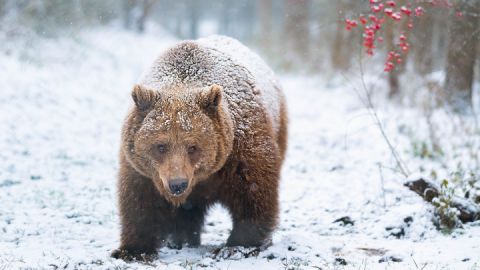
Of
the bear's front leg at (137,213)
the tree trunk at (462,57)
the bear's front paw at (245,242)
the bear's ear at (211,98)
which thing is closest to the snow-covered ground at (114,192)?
the bear's front paw at (245,242)

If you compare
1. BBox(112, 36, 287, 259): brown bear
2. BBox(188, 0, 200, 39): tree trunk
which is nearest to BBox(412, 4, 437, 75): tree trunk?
BBox(112, 36, 287, 259): brown bear

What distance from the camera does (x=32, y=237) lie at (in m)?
5.29

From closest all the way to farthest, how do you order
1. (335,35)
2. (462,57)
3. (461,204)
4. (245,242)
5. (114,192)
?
(245,242) < (461,204) < (114,192) < (462,57) < (335,35)

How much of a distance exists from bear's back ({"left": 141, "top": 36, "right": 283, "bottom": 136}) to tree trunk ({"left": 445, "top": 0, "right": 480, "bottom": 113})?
3.23 m

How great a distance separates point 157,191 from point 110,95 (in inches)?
390

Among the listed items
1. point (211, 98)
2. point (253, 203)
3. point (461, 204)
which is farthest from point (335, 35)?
point (211, 98)

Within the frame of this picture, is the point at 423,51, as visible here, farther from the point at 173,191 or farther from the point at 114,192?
the point at 173,191

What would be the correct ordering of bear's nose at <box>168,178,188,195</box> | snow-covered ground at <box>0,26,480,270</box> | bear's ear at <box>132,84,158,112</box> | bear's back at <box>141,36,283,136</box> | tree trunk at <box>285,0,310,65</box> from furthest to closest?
tree trunk at <box>285,0,310,65</box> < bear's back at <box>141,36,283,136</box> < snow-covered ground at <box>0,26,480,270</box> < bear's ear at <box>132,84,158,112</box> < bear's nose at <box>168,178,188,195</box>

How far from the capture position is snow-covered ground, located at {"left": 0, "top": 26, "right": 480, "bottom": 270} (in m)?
4.73

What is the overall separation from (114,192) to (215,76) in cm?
295

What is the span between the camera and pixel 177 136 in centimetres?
427

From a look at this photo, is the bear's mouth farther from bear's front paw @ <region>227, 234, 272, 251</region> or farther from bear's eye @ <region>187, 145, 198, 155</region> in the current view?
bear's front paw @ <region>227, 234, 272, 251</region>

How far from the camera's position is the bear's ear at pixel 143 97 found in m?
4.42

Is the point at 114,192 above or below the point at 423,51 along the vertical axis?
below
